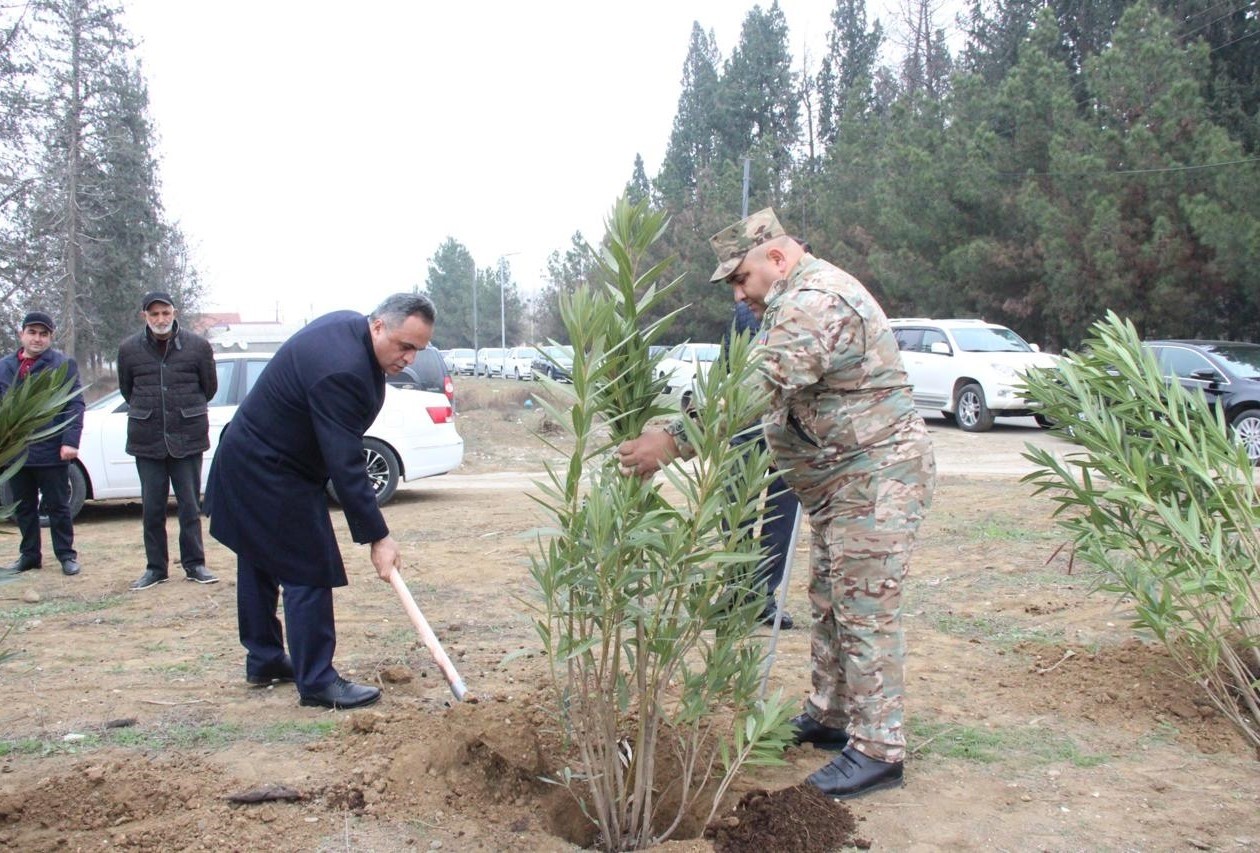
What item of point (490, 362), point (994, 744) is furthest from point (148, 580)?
point (490, 362)

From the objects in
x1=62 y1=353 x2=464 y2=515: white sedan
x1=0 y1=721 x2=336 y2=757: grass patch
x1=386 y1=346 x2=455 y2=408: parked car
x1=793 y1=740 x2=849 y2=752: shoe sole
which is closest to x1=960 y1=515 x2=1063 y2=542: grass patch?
x1=793 y1=740 x2=849 y2=752: shoe sole

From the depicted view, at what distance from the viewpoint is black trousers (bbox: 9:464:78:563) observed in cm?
703

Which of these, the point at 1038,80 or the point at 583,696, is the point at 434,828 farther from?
the point at 1038,80

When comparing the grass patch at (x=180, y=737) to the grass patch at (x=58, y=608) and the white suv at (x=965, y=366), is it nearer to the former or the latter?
the grass patch at (x=58, y=608)

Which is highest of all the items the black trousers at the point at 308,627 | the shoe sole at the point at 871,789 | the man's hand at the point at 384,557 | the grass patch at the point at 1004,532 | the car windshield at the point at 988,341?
the car windshield at the point at 988,341

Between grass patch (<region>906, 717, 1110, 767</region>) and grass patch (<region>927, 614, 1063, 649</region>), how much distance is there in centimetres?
116

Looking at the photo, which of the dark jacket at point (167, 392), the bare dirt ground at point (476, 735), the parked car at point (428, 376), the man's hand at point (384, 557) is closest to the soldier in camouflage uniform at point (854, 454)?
the bare dirt ground at point (476, 735)

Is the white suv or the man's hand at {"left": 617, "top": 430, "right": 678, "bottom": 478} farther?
the white suv

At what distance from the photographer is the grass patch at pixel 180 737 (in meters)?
3.85

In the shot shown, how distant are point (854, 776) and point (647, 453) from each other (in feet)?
4.46

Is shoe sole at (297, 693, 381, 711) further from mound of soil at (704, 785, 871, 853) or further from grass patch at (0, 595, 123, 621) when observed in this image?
grass patch at (0, 595, 123, 621)

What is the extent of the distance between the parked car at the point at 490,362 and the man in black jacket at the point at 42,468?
49156 millimetres

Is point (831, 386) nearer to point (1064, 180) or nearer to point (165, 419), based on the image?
point (165, 419)

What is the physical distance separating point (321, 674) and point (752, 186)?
36534 mm
